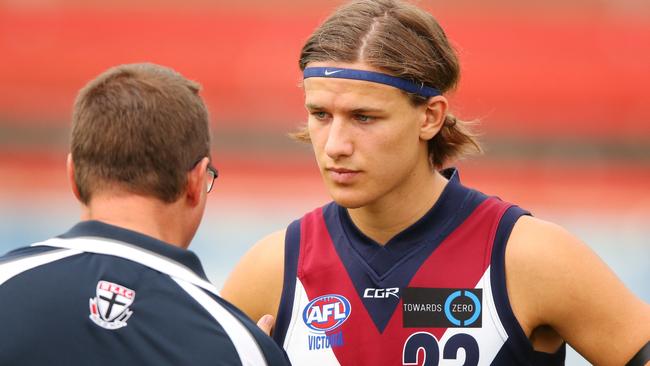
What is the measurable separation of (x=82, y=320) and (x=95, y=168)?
0.34 metres

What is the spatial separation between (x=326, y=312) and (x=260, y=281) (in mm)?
252

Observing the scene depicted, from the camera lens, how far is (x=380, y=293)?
10.2 ft

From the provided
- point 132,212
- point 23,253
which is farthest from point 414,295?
point 23,253

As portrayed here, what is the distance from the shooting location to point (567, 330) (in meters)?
2.93

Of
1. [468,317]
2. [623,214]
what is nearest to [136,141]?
[468,317]

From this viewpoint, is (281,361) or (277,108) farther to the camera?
(277,108)

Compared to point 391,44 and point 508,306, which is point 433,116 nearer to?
point 391,44

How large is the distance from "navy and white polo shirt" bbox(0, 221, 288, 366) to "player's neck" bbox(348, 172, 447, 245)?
101cm

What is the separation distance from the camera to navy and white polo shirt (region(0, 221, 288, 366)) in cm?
213

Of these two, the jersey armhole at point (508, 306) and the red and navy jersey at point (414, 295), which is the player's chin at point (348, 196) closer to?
the red and navy jersey at point (414, 295)

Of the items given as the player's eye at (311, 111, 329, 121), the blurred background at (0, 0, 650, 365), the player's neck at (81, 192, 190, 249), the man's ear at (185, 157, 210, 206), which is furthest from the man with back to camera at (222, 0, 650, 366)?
the blurred background at (0, 0, 650, 365)

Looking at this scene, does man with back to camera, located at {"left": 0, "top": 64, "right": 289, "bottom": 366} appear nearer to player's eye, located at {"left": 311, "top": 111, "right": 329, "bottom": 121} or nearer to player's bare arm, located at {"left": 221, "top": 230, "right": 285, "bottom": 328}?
player's eye, located at {"left": 311, "top": 111, "right": 329, "bottom": 121}

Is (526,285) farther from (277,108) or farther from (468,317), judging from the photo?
(277,108)

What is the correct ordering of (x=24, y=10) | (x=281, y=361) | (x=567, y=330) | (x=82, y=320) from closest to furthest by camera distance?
(x=82, y=320)
(x=281, y=361)
(x=567, y=330)
(x=24, y=10)
